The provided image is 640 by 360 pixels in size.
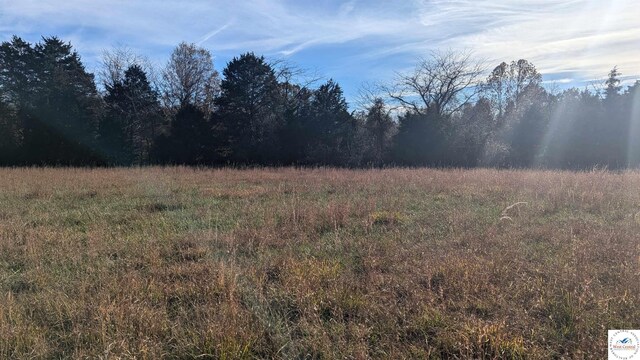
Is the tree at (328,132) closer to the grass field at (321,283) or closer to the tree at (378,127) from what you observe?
the tree at (378,127)

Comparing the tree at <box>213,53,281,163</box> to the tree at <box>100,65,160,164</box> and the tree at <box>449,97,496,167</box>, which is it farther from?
the tree at <box>449,97,496,167</box>

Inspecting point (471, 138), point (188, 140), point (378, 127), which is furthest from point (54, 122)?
point (471, 138)

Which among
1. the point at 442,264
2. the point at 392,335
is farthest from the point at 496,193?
the point at 392,335

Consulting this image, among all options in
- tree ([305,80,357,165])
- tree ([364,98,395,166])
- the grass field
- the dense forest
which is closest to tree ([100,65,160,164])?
the dense forest

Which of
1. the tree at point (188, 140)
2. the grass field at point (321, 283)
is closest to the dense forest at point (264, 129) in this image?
the tree at point (188, 140)

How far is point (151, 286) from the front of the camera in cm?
351

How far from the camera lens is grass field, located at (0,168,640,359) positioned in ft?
8.57

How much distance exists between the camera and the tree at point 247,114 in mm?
26703

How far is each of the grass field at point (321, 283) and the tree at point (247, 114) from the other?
774 inches

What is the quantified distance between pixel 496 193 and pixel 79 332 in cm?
903

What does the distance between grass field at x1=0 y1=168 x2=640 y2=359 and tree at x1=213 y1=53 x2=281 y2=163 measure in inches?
774

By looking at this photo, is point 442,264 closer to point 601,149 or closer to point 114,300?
point 114,300

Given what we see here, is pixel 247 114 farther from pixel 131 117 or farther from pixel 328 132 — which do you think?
pixel 131 117

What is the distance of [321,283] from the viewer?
11.8 ft
